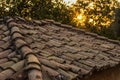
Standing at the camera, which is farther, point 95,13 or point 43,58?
point 95,13

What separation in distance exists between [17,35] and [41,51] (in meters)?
0.87

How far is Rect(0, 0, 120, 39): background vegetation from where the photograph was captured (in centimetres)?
2747

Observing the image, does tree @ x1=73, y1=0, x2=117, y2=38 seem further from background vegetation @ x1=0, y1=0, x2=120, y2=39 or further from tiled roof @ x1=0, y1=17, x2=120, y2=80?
tiled roof @ x1=0, y1=17, x2=120, y2=80

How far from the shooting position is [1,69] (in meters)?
5.10

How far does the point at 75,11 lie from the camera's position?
38.2 m

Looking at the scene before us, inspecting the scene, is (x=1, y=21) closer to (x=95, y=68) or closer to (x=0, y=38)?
(x=0, y=38)

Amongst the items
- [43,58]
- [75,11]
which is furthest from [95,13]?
[43,58]

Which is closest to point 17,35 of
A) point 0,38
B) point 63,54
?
point 0,38

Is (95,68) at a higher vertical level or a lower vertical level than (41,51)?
lower

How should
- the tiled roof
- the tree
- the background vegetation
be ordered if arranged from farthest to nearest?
the tree, the background vegetation, the tiled roof

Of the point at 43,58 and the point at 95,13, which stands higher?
the point at 43,58

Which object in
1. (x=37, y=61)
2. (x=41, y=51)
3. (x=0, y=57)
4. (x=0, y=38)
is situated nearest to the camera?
(x=37, y=61)

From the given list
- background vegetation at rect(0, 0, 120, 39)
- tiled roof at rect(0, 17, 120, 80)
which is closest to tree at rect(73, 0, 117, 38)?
background vegetation at rect(0, 0, 120, 39)

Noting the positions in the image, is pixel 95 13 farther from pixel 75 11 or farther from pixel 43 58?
pixel 43 58
